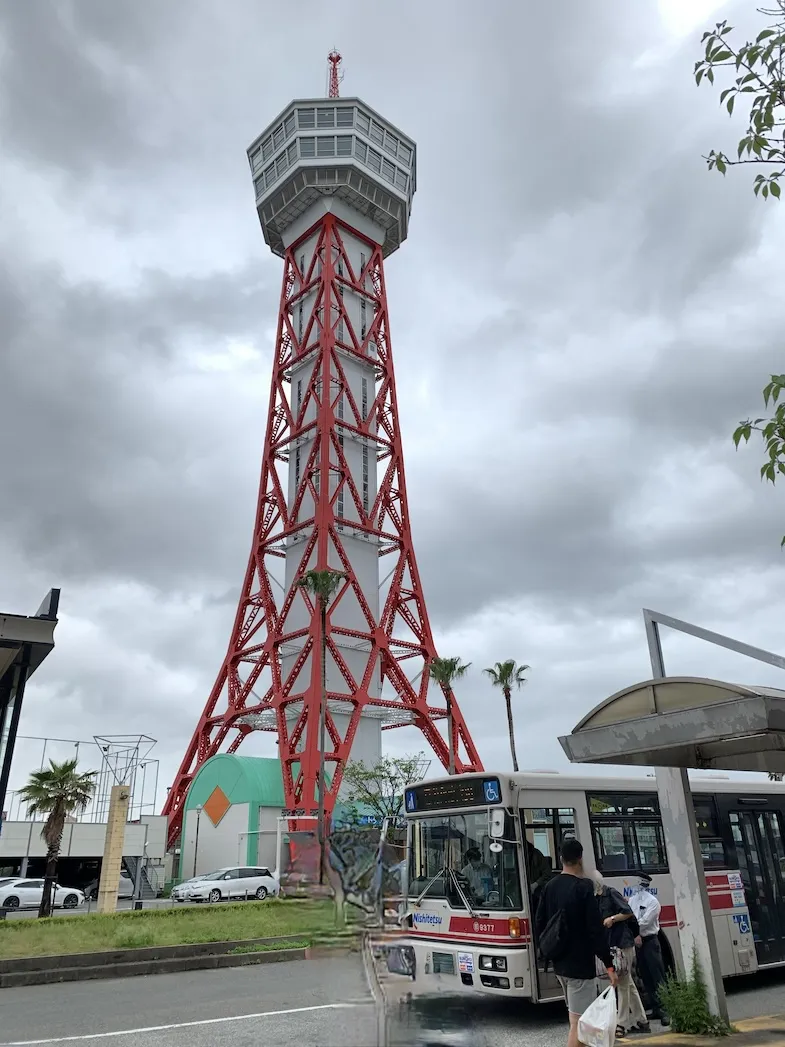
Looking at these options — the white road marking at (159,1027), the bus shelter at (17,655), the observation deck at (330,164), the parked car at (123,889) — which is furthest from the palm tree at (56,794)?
the observation deck at (330,164)

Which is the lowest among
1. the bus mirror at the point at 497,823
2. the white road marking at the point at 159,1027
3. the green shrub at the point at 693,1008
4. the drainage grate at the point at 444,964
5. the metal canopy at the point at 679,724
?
the white road marking at the point at 159,1027

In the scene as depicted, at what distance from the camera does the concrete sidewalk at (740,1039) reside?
674cm

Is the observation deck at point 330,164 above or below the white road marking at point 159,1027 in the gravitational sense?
above

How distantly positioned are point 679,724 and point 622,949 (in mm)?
2639

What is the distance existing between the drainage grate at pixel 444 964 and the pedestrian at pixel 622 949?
170cm

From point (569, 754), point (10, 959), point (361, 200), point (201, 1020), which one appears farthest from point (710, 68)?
point (361, 200)

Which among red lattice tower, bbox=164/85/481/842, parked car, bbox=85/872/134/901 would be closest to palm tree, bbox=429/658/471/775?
red lattice tower, bbox=164/85/481/842

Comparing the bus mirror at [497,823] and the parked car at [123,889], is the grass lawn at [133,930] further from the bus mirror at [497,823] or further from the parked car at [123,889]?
the parked car at [123,889]

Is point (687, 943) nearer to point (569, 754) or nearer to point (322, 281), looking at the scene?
point (569, 754)

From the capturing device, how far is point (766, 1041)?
677cm

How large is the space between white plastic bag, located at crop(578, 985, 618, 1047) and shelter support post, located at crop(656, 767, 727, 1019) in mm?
1880

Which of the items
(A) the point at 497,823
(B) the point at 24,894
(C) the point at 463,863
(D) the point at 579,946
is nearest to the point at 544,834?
(A) the point at 497,823

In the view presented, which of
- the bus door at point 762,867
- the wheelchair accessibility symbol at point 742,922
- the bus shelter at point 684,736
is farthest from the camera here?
the bus door at point 762,867

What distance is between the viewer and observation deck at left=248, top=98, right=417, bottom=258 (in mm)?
48781
